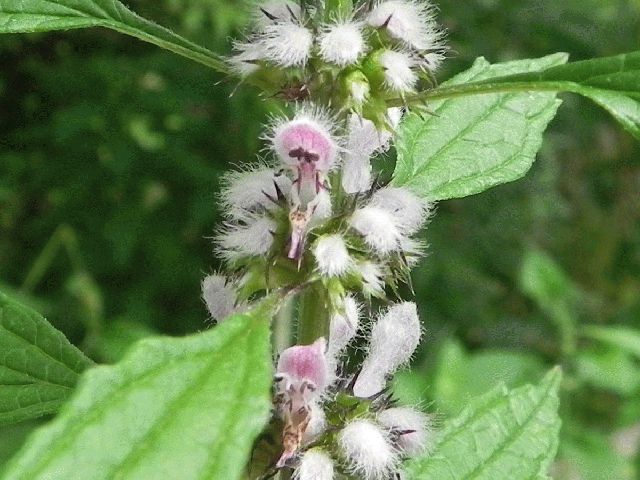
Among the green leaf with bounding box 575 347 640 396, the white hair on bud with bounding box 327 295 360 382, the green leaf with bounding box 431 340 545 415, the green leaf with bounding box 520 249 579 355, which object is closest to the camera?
the white hair on bud with bounding box 327 295 360 382

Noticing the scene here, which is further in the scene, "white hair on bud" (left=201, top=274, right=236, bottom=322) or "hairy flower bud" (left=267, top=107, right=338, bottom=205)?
"white hair on bud" (left=201, top=274, right=236, bottom=322)

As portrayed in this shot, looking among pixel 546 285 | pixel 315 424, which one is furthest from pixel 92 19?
pixel 546 285

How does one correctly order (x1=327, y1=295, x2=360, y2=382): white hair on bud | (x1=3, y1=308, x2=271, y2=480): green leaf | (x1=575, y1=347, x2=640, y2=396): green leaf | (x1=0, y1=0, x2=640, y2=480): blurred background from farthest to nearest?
(x1=0, y1=0, x2=640, y2=480): blurred background → (x1=575, y1=347, x2=640, y2=396): green leaf → (x1=327, y1=295, x2=360, y2=382): white hair on bud → (x1=3, y1=308, x2=271, y2=480): green leaf

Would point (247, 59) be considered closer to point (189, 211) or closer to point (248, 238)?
point (248, 238)

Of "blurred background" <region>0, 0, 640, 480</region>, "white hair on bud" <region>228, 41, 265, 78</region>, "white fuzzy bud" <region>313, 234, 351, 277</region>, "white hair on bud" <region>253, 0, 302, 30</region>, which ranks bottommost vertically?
"white fuzzy bud" <region>313, 234, 351, 277</region>

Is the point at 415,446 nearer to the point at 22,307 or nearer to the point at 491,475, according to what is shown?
the point at 491,475

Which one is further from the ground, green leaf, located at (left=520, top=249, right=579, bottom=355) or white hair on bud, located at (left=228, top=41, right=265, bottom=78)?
green leaf, located at (left=520, top=249, right=579, bottom=355)

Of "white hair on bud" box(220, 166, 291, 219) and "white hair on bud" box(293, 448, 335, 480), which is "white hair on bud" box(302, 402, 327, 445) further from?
"white hair on bud" box(220, 166, 291, 219)

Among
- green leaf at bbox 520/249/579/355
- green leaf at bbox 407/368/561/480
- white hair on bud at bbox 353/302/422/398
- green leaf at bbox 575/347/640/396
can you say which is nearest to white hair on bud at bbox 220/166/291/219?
white hair on bud at bbox 353/302/422/398
